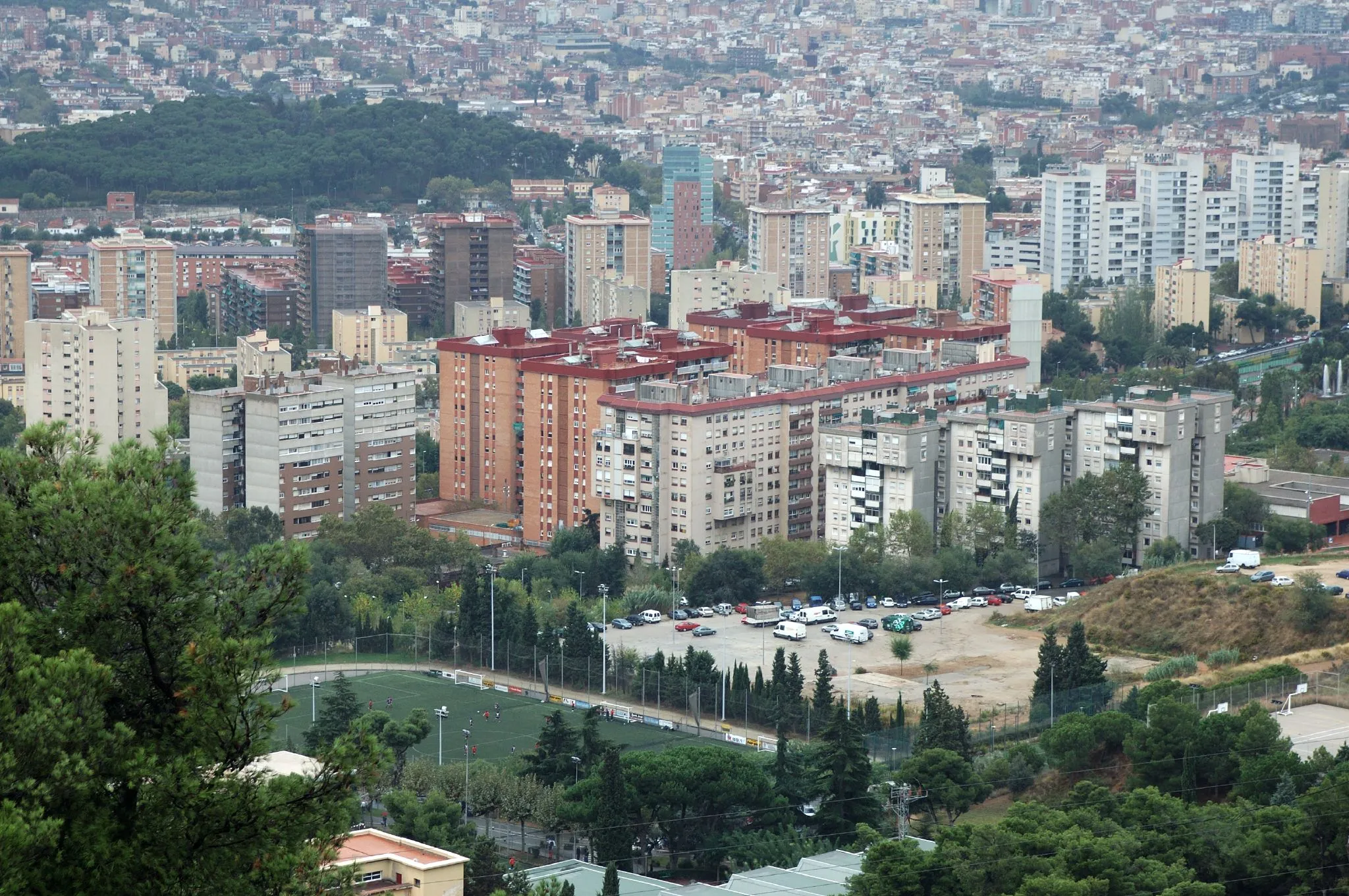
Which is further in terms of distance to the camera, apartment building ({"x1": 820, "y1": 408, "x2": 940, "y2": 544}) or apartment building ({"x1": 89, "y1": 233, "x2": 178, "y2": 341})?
apartment building ({"x1": 89, "y1": 233, "x2": 178, "y2": 341})

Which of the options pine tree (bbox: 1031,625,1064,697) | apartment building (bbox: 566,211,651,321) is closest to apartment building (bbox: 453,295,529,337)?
apartment building (bbox: 566,211,651,321)

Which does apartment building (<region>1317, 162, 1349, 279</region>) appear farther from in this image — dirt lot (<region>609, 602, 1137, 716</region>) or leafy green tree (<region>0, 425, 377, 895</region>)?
leafy green tree (<region>0, 425, 377, 895</region>)

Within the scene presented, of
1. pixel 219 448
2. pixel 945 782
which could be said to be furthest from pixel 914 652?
pixel 219 448

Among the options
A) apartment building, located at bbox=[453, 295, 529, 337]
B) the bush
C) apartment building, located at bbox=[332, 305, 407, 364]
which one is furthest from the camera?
apartment building, located at bbox=[453, 295, 529, 337]

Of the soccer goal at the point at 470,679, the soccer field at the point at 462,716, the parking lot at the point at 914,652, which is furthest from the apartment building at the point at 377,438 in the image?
the soccer field at the point at 462,716

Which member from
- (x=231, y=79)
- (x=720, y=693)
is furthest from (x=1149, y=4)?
(x=720, y=693)

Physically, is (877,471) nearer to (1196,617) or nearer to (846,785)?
(1196,617)
